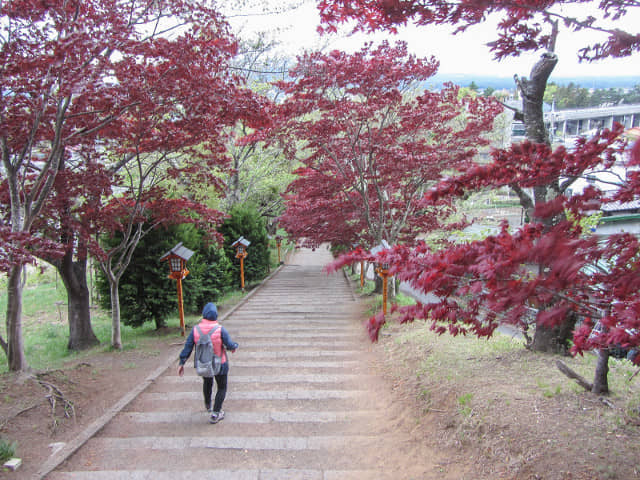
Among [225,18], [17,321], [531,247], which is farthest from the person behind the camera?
[225,18]

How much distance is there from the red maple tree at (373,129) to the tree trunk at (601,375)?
4.47 metres

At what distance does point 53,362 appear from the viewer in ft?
23.8

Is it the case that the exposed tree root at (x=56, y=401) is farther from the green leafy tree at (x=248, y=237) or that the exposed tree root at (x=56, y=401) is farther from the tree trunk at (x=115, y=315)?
the green leafy tree at (x=248, y=237)

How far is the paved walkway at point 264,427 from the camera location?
3.74m

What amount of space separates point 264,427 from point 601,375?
11.6ft

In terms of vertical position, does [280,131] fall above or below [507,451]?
above

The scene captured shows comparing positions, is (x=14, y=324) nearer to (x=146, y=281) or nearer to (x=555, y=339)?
(x=146, y=281)

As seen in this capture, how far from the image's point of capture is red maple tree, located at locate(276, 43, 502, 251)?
773 centimetres

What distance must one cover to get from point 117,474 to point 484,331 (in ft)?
11.4

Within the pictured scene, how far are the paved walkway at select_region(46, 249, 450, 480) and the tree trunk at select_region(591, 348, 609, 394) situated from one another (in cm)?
207

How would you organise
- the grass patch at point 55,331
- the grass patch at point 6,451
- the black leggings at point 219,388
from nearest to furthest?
the grass patch at point 6,451 → the black leggings at point 219,388 → the grass patch at point 55,331

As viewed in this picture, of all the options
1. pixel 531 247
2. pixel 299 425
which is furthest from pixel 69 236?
pixel 531 247

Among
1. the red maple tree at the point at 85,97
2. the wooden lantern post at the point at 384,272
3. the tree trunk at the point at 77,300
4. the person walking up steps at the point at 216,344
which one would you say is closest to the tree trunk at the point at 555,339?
the wooden lantern post at the point at 384,272

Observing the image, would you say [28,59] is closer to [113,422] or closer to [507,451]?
[113,422]
